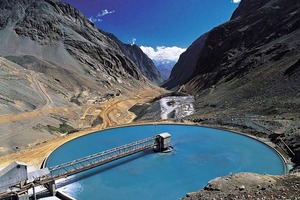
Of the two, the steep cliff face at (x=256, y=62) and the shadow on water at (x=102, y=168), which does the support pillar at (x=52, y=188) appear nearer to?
the shadow on water at (x=102, y=168)

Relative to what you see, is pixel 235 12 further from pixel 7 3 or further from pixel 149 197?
pixel 149 197

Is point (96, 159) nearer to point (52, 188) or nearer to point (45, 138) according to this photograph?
point (52, 188)

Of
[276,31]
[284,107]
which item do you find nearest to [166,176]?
[284,107]

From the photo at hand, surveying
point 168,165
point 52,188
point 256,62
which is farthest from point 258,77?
Result: point 52,188

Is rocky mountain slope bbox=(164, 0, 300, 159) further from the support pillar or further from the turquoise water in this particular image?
the support pillar

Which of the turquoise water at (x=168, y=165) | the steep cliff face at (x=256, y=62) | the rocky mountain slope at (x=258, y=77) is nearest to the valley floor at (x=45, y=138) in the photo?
the turquoise water at (x=168, y=165)

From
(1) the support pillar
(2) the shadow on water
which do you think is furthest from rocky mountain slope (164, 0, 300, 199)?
(2) the shadow on water
